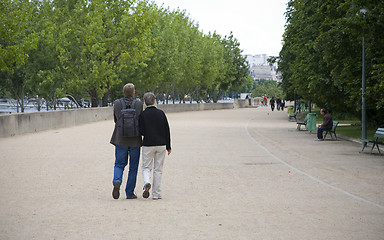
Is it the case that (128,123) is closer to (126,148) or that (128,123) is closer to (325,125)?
(126,148)

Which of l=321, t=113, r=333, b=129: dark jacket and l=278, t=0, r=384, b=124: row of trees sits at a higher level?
l=278, t=0, r=384, b=124: row of trees

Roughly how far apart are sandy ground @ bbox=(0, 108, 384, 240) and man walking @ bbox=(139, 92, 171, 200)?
0.40 metres

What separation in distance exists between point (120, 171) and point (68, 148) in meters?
11.0

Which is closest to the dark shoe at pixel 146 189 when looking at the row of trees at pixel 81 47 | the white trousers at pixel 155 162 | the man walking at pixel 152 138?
the man walking at pixel 152 138

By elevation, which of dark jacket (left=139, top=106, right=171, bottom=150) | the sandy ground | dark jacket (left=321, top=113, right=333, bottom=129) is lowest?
the sandy ground

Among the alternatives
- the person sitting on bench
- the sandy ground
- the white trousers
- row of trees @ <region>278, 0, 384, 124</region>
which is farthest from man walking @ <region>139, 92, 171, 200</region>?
the person sitting on bench

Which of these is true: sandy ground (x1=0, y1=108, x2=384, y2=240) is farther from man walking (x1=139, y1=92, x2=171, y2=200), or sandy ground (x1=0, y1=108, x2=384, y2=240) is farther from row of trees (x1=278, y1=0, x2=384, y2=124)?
row of trees (x1=278, y1=0, x2=384, y2=124)

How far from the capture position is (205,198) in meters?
10.4

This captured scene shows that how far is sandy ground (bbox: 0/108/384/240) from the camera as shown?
7.82 meters

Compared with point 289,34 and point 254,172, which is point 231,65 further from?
point 254,172

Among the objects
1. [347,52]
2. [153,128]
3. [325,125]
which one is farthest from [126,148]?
[325,125]

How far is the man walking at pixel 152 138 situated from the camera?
1012cm

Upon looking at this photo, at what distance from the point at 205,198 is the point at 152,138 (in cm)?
136

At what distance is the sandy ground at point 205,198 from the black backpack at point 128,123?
109 centimetres
